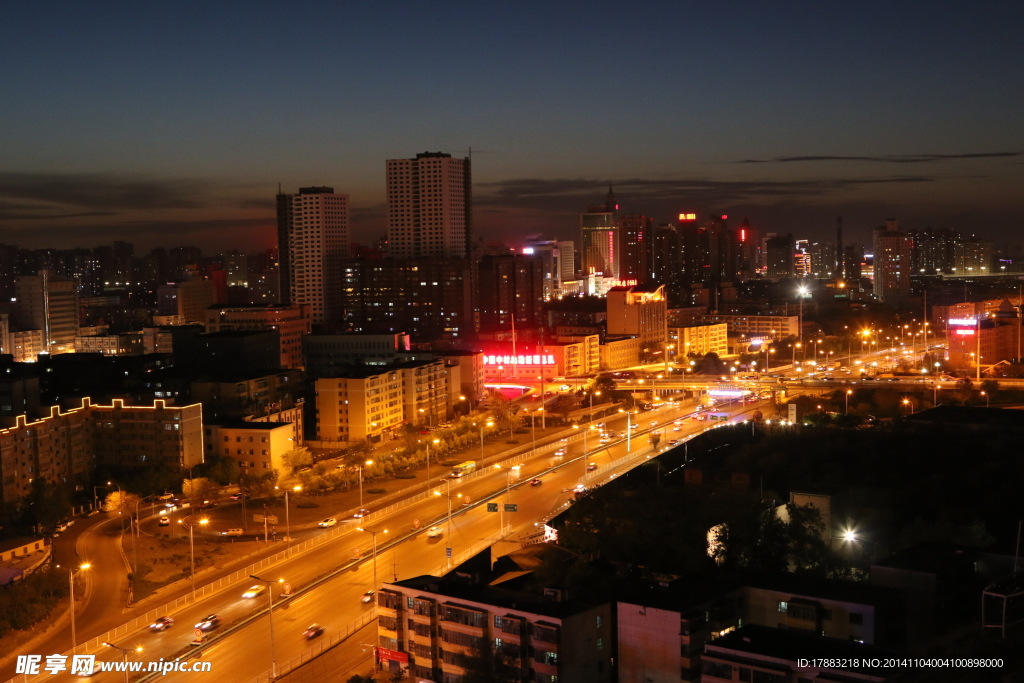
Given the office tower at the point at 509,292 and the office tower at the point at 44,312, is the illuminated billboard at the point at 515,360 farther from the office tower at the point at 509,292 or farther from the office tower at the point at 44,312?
the office tower at the point at 44,312

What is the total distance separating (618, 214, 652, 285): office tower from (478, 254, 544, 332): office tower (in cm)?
1799

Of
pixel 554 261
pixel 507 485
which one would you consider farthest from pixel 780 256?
pixel 507 485

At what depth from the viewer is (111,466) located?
15773 mm

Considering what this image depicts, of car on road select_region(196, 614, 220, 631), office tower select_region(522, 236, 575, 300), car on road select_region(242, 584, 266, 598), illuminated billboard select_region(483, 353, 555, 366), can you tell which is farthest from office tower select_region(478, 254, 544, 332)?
car on road select_region(196, 614, 220, 631)

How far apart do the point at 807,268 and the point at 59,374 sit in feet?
185

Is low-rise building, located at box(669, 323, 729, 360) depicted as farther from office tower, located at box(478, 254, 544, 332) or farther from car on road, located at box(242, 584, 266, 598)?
car on road, located at box(242, 584, 266, 598)

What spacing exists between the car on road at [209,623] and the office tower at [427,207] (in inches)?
994

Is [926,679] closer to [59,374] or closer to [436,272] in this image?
[59,374]

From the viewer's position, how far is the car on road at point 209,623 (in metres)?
9.62

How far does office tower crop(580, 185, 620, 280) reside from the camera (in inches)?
2138

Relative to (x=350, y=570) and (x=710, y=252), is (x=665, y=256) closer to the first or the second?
(x=710, y=252)

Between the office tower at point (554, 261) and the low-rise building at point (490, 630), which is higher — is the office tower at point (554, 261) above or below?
above

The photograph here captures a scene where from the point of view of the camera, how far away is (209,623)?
9711 mm

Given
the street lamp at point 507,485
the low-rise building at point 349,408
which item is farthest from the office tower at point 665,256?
the street lamp at point 507,485
